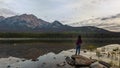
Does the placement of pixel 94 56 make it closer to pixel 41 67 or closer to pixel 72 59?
pixel 72 59

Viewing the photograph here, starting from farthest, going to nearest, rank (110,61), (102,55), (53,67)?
(102,55)
(110,61)
(53,67)

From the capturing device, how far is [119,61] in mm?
36188

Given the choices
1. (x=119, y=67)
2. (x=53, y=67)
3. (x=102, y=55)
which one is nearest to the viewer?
(x=119, y=67)

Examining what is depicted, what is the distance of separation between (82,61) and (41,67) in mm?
5253

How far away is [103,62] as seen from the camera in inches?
1405

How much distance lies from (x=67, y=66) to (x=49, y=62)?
13.1 feet

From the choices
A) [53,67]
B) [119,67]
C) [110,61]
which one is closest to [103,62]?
[110,61]

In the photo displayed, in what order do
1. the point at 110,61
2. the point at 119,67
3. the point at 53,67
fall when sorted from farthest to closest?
1. the point at 110,61
2. the point at 53,67
3. the point at 119,67

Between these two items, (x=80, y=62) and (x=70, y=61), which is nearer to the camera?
(x=80, y=62)

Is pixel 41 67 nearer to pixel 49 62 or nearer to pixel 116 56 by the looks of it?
pixel 49 62

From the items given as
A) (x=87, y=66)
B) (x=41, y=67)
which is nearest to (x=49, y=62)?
(x=41, y=67)

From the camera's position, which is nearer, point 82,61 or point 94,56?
point 82,61

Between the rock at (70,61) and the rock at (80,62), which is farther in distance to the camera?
the rock at (70,61)

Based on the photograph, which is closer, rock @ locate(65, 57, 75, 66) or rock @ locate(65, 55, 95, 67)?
rock @ locate(65, 55, 95, 67)
